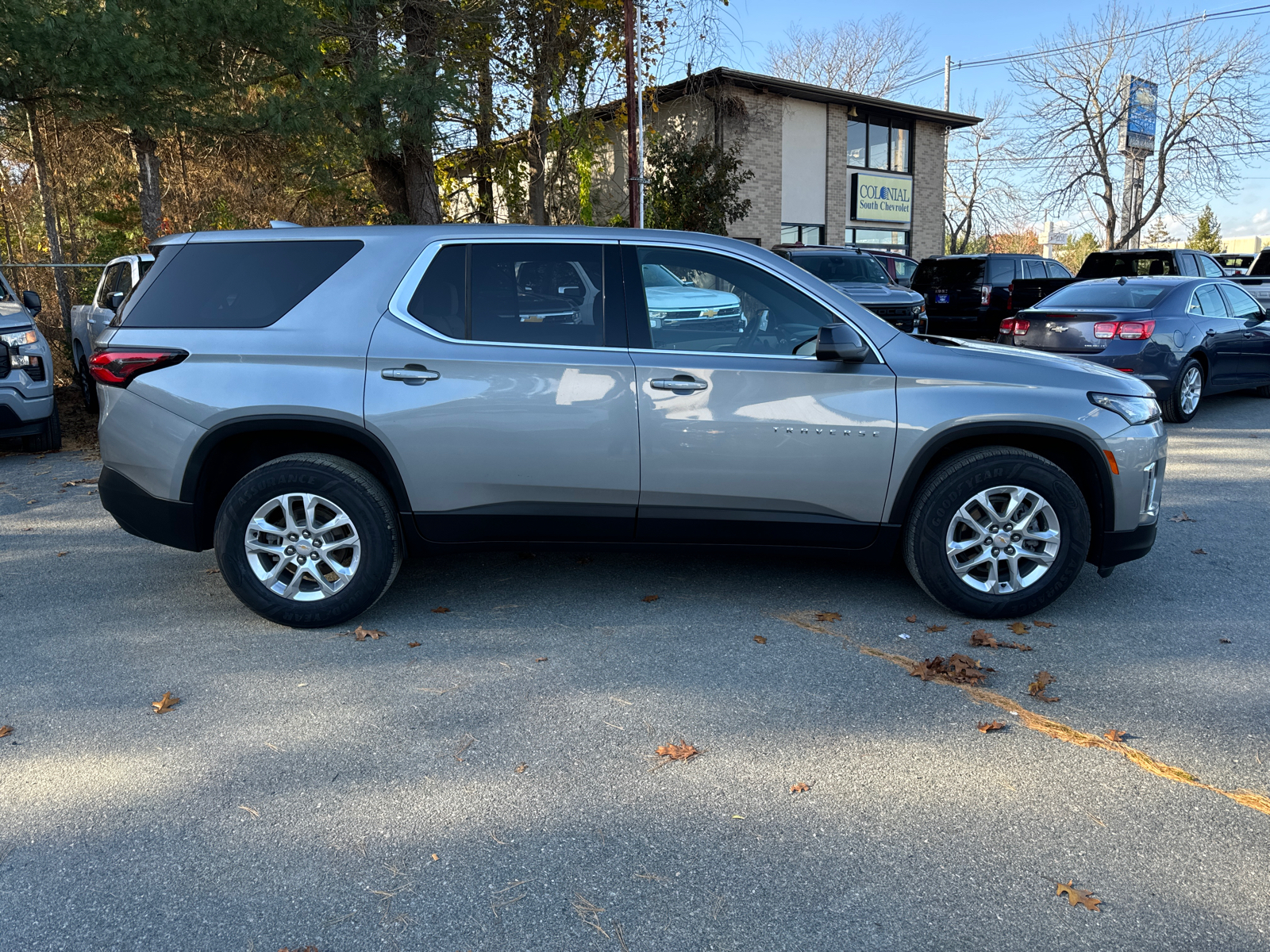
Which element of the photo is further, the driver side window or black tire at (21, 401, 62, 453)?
black tire at (21, 401, 62, 453)

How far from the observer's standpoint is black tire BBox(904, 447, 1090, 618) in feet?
14.4

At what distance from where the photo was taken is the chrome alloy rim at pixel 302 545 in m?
4.36

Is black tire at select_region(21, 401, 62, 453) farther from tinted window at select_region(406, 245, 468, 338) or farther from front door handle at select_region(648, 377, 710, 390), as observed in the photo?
front door handle at select_region(648, 377, 710, 390)

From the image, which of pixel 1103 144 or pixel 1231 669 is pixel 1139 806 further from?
pixel 1103 144

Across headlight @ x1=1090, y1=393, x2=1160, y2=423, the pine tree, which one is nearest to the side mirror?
headlight @ x1=1090, y1=393, x2=1160, y2=423

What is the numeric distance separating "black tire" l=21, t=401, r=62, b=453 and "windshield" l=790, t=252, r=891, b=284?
34.0 feet

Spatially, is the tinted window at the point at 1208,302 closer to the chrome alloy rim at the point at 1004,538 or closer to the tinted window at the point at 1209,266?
the tinted window at the point at 1209,266

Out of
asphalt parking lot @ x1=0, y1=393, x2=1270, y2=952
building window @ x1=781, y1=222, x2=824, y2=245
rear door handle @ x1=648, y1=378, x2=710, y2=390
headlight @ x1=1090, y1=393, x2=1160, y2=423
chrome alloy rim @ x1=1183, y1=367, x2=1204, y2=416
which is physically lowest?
asphalt parking lot @ x1=0, y1=393, x2=1270, y2=952

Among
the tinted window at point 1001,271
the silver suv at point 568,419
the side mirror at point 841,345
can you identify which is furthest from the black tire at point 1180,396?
the side mirror at point 841,345

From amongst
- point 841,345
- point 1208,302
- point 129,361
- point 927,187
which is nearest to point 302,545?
point 129,361

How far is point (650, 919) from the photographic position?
246 cm

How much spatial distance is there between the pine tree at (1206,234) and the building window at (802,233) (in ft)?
145

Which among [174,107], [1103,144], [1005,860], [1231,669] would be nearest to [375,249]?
[1005,860]

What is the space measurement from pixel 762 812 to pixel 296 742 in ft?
5.53
